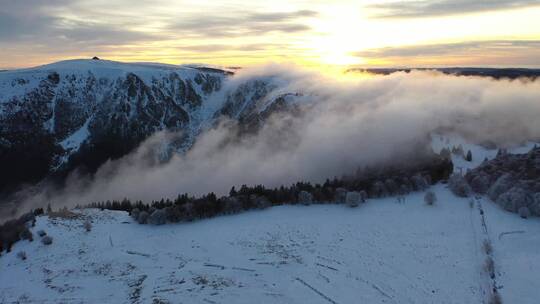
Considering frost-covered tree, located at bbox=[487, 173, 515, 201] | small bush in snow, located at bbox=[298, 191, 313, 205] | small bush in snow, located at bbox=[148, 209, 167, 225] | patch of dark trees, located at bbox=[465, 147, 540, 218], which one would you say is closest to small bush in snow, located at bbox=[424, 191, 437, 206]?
patch of dark trees, located at bbox=[465, 147, 540, 218]

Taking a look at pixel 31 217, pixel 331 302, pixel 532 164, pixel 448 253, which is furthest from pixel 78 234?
pixel 532 164

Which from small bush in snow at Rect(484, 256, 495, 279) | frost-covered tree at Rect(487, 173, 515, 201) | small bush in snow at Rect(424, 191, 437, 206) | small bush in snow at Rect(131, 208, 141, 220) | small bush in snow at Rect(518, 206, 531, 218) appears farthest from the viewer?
frost-covered tree at Rect(487, 173, 515, 201)

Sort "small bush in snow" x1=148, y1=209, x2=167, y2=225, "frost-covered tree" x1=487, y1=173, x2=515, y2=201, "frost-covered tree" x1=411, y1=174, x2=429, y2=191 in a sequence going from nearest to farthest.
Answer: "small bush in snow" x1=148, y1=209, x2=167, y2=225 < "frost-covered tree" x1=487, y1=173, x2=515, y2=201 < "frost-covered tree" x1=411, y1=174, x2=429, y2=191

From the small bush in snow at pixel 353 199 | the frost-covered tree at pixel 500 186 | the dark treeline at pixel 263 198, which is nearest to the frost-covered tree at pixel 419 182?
the dark treeline at pixel 263 198

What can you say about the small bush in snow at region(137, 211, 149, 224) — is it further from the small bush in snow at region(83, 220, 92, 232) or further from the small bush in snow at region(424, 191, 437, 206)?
the small bush in snow at region(424, 191, 437, 206)

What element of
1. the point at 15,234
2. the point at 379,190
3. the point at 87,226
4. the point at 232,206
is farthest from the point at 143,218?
the point at 379,190

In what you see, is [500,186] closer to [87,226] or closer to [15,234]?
[87,226]

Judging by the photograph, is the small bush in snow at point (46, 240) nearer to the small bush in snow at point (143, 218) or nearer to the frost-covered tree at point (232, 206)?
the small bush in snow at point (143, 218)
